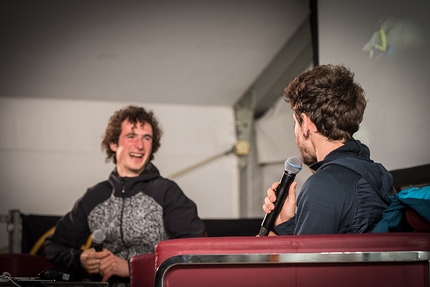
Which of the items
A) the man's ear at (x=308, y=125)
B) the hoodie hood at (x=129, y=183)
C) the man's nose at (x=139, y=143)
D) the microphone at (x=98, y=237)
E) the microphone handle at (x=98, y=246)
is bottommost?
the microphone handle at (x=98, y=246)

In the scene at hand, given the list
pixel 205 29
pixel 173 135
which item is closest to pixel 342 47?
pixel 205 29

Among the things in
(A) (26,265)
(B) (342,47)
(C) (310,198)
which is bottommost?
(A) (26,265)

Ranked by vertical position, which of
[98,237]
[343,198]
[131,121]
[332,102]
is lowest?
[98,237]

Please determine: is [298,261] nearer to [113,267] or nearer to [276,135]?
[113,267]

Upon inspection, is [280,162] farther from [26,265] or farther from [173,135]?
[26,265]

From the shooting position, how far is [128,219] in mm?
2430

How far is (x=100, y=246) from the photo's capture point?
7.50 ft

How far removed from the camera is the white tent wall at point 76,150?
3.86m

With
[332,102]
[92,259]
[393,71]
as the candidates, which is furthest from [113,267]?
[393,71]

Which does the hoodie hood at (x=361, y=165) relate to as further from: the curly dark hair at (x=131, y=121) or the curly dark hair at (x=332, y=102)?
the curly dark hair at (x=131, y=121)

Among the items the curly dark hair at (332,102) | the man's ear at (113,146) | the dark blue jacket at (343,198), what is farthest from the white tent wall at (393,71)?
the man's ear at (113,146)

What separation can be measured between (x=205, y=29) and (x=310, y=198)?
2.50 metres

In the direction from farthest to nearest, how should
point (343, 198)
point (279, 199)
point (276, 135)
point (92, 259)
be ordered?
point (276, 135) → point (92, 259) → point (279, 199) → point (343, 198)

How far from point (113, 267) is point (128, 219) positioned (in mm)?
219
